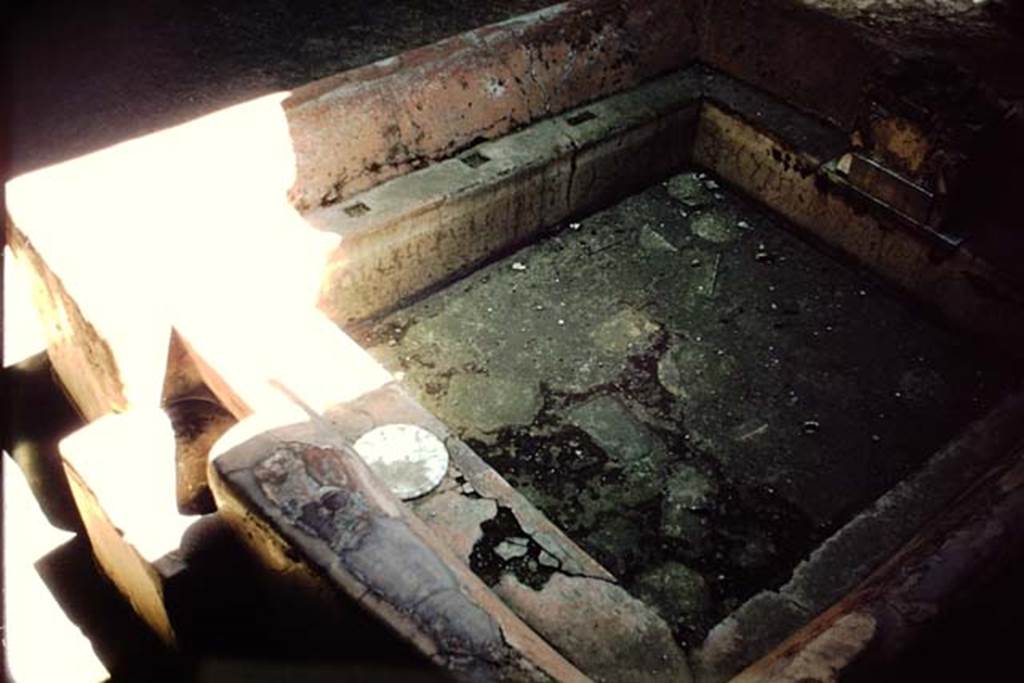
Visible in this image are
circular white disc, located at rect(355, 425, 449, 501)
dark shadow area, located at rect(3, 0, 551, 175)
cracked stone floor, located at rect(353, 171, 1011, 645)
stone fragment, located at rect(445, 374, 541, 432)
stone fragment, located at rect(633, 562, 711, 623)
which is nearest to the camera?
circular white disc, located at rect(355, 425, 449, 501)

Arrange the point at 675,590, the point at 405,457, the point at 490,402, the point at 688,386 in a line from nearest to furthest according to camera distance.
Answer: the point at 405,457, the point at 675,590, the point at 490,402, the point at 688,386

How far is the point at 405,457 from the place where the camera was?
9.21 feet

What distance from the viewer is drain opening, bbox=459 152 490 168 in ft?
14.0

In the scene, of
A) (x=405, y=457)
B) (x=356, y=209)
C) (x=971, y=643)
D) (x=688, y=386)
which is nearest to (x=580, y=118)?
(x=356, y=209)

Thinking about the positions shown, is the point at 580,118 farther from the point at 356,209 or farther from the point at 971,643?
the point at 971,643

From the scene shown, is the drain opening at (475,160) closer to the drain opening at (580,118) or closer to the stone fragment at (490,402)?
the drain opening at (580,118)

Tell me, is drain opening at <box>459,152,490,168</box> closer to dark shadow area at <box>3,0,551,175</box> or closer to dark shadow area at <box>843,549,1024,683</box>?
dark shadow area at <box>3,0,551,175</box>

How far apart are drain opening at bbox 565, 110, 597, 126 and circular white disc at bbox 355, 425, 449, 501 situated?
2.37m

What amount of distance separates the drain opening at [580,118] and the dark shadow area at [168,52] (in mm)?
1025

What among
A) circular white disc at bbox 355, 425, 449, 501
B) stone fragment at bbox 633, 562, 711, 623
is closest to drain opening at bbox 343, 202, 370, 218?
circular white disc at bbox 355, 425, 449, 501

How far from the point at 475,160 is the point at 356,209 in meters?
0.75

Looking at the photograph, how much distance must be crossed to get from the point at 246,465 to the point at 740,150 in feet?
12.3

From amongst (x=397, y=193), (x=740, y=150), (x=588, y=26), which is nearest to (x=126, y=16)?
(x=397, y=193)

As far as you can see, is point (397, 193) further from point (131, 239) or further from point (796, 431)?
point (796, 431)
